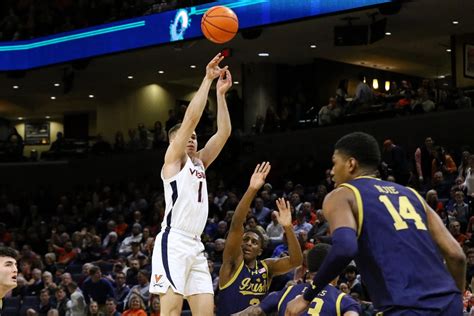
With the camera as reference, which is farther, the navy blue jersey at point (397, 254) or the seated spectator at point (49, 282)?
the seated spectator at point (49, 282)

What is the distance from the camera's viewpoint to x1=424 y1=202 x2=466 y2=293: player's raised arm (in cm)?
445

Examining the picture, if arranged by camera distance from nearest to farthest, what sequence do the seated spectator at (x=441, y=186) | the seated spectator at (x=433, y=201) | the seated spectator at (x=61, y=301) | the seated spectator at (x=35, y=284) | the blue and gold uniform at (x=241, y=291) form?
1. the blue and gold uniform at (x=241, y=291)
2. the seated spectator at (x=433, y=201)
3. the seated spectator at (x=61, y=301)
4. the seated spectator at (x=441, y=186)
5. the seated spectator at (x=35, y=284)

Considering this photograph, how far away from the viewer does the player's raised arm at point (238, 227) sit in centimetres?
687

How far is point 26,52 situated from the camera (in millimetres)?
23906

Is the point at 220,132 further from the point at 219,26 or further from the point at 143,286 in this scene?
the point at 143,286

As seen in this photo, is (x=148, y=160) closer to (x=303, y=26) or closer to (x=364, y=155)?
(x=303, y=26)

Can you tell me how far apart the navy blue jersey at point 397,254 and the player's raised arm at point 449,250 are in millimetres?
58

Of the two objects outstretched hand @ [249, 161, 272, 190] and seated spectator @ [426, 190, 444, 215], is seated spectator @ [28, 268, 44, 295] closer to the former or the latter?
seated spectator @ [426, 190, 444, 215]

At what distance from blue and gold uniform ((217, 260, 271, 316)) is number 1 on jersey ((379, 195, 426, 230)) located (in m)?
2.75

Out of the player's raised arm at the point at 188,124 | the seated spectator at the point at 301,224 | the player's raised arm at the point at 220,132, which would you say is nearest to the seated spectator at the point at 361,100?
the seated spectator at the point at 301,224

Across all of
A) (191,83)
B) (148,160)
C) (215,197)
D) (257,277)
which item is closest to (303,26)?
(215,197)

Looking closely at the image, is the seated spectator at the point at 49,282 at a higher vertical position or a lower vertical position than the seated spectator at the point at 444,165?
lower

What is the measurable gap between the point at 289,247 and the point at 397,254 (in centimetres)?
294

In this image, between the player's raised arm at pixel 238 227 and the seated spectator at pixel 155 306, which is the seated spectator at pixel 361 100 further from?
the player's raised arm at pixel 238 227
